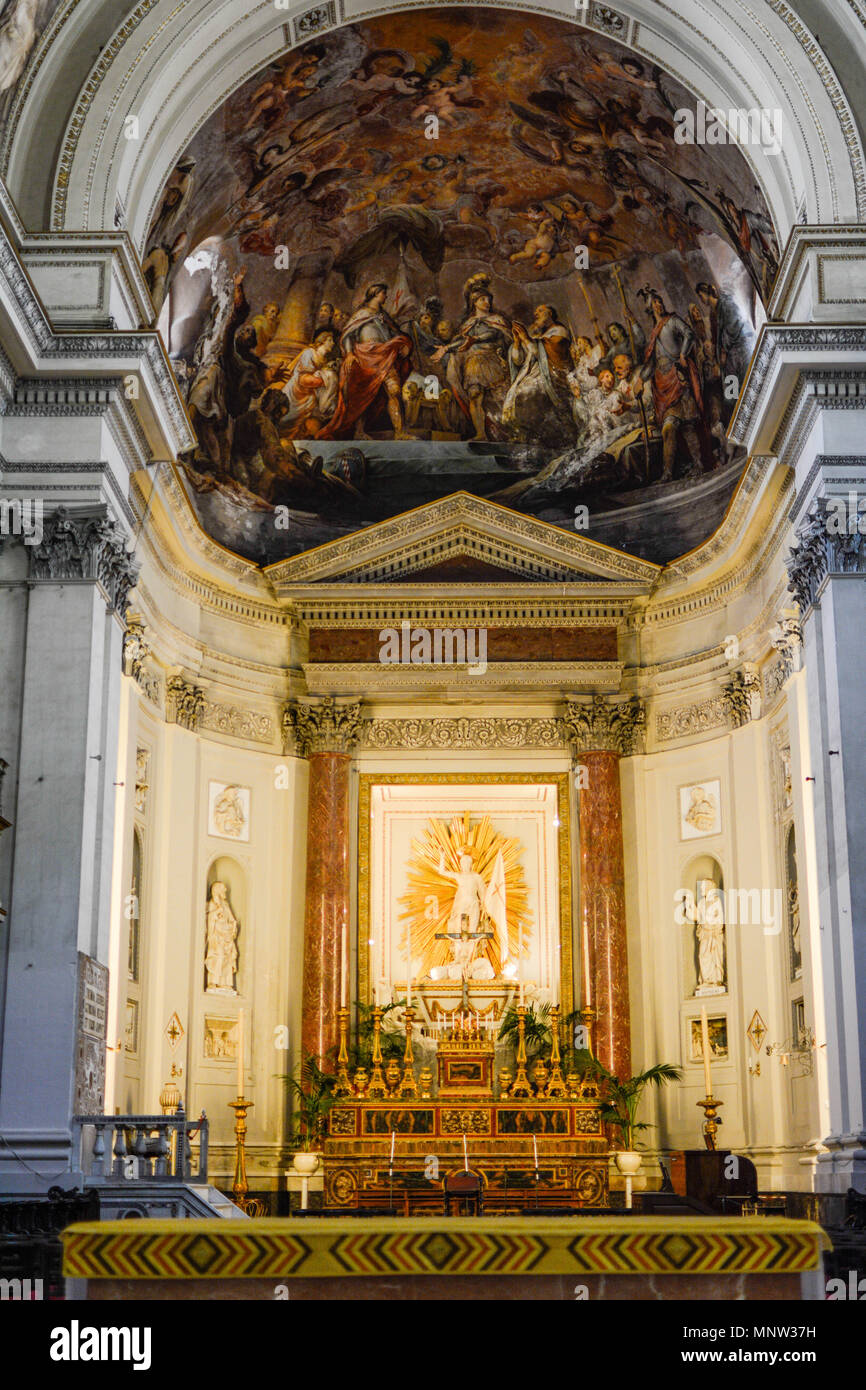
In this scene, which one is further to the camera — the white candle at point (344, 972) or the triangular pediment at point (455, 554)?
the triangular pediment at point (455, 554)

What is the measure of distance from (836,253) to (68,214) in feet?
28.3

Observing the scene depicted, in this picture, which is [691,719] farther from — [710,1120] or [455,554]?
[710,1120]

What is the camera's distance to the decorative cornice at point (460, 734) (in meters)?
23.9

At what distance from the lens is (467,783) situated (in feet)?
77.9

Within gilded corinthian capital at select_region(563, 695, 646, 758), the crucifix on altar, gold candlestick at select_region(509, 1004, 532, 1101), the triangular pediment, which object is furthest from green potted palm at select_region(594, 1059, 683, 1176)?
the triangular pediment

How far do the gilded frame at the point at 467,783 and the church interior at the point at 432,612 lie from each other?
6cm

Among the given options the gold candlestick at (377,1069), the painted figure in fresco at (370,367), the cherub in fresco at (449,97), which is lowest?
the gold candlestick at (377,1069)

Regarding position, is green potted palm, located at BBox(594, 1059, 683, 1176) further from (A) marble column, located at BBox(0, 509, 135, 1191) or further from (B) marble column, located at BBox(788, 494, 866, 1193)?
(A) marble column, located at BBox(0, 509, 135, 1191)

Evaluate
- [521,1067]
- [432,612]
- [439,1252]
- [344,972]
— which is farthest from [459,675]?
[439,1252]

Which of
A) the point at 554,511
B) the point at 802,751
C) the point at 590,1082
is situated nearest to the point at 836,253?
the point at 802,751

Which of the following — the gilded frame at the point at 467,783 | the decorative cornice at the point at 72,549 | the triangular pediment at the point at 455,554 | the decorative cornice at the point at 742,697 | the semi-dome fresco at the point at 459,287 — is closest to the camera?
the decorative cornice at the point at 72,549

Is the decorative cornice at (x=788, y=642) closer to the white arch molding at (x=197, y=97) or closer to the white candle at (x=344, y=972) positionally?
the white arch molding at (x=197, y=97)

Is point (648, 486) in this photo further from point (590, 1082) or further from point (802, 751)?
point (590, 1082)

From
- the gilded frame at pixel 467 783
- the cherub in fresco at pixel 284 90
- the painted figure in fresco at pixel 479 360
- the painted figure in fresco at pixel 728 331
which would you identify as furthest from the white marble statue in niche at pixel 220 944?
the cherub in fresco at pixel 284 90
